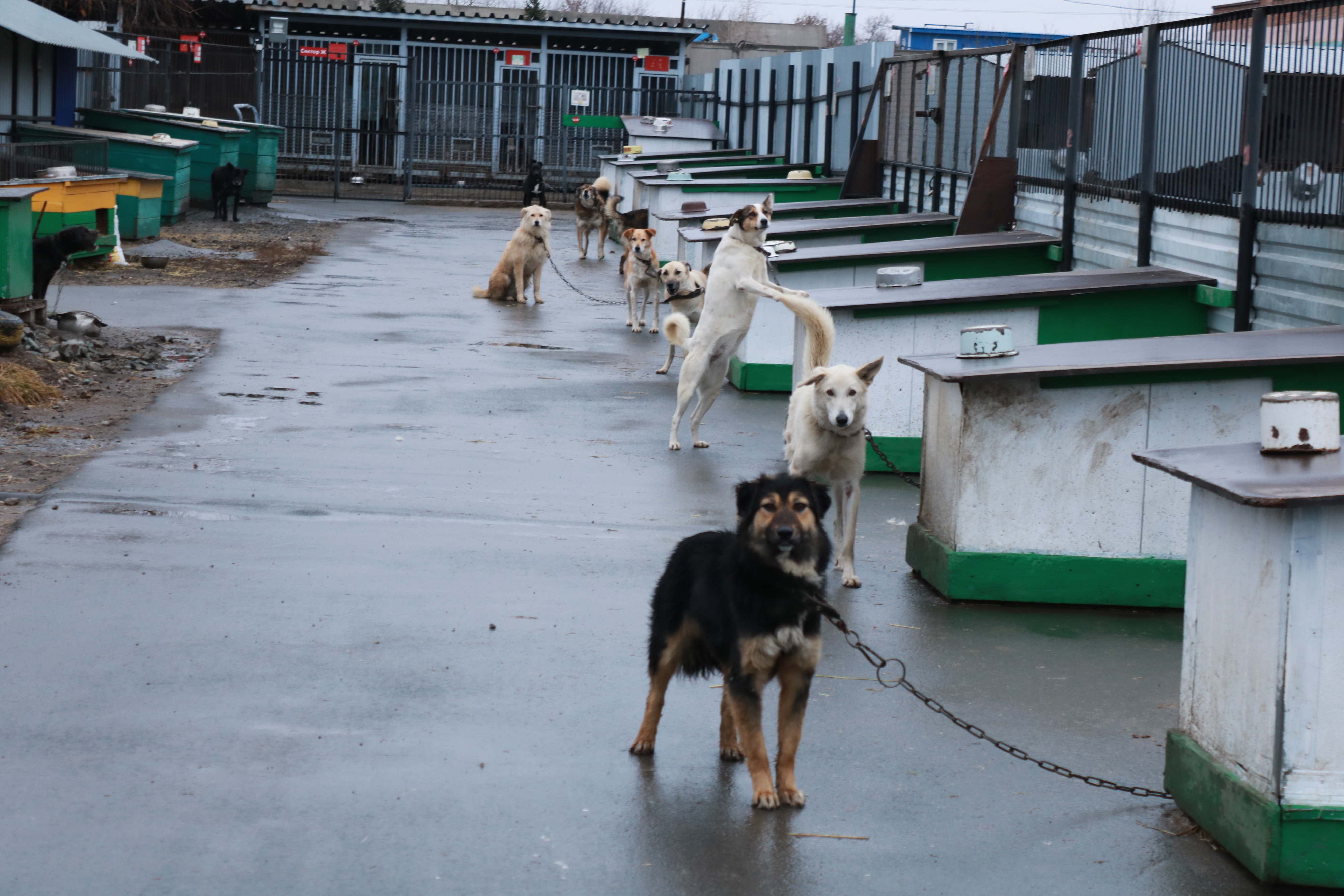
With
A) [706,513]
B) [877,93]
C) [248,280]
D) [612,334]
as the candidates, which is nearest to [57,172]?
[248,280]

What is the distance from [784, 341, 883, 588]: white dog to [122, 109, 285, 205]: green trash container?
24.4m

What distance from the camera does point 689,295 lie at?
13.7m

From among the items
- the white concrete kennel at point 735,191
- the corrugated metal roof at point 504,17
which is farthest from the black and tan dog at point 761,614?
the corrugated metal roof at point 504,17

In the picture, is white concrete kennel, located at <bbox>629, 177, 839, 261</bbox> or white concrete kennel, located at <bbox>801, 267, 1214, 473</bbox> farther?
white concrete kennel, located at <bbox>629, 177, 839, 261</bbox>

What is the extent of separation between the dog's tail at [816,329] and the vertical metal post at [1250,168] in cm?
248

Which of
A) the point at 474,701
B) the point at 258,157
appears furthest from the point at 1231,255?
the point at 258,157

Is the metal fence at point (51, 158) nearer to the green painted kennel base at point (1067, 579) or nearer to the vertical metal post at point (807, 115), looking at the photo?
the vertical metal post at point (807, 115)

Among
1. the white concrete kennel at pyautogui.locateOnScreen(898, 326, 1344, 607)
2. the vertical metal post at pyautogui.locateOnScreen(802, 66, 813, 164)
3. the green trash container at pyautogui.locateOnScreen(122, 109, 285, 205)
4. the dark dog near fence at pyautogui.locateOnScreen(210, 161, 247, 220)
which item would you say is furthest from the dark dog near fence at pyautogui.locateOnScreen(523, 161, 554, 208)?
the white concrete kennel at pyautogui.locateOnScreen(898, 326, 1344, 607)

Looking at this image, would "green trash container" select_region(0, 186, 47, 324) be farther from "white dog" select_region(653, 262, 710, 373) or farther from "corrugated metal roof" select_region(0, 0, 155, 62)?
"corrugated metal roof" select_region(0, 0, 155, 62)

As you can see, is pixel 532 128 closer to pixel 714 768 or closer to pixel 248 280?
pixel 248 280

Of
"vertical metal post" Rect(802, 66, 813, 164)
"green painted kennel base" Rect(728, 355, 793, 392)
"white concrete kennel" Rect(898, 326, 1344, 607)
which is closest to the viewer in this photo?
"white concrete kennel" Rect(898, 326, 1344, 607)

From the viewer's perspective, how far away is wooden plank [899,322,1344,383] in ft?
21.1

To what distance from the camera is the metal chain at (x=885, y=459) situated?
309 inches

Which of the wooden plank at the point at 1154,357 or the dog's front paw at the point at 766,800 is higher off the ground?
the wooden plank at the point at 1154,357
